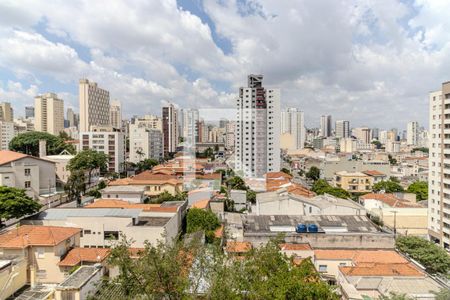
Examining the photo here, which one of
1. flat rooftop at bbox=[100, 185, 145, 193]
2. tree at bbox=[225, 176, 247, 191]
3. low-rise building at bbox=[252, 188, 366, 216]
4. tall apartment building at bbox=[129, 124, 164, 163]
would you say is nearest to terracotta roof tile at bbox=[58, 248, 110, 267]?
low-rise building at bbox=[252, 188, 366, 216]

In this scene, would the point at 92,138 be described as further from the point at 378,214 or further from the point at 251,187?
the point at 378,214

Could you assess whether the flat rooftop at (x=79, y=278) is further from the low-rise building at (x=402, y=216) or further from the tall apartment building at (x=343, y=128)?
the tall apartment building at (x=343, y=128)

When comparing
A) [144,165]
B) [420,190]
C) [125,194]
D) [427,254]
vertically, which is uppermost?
[144,165]

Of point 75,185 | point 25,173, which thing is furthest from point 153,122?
point 25,173

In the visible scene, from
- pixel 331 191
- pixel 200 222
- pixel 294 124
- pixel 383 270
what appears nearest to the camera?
pixel 383 270

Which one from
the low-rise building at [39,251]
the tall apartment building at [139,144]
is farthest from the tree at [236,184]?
the tall apartment building at [139,144]

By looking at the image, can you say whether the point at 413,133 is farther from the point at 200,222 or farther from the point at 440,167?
the point at 200,222
